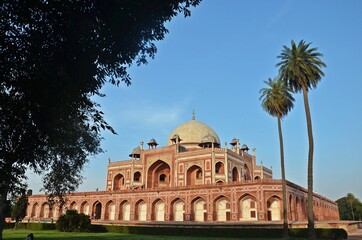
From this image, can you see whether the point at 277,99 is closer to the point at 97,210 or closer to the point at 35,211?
the point at 97,210

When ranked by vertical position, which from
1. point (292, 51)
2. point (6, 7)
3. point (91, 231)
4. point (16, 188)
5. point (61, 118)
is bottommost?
point (91, 231)

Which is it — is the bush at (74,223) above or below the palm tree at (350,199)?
below

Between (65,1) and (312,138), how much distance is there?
22.8 m

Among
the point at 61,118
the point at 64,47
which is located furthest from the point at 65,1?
the point at 61,118

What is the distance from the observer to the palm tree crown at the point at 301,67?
26.9 metres

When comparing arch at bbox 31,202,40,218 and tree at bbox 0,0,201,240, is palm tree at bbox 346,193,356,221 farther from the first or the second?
tree at bbox 0,0,201,240

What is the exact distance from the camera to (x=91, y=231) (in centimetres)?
3825

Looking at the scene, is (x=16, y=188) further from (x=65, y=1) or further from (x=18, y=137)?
(x=65, y=1)

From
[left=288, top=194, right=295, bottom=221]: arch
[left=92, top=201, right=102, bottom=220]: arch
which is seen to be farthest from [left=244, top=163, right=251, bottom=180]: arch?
[left=92, top=201, right=102, bottom=220]: arch

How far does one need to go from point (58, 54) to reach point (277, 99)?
2696 centimetres

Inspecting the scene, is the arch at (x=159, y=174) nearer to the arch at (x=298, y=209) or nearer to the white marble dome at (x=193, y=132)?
the white marble dome at (x=193, y=132)

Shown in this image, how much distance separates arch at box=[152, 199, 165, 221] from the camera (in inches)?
1836

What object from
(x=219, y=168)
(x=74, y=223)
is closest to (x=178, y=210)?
(x=219, y=168)

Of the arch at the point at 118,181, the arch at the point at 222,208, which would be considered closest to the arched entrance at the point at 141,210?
the arch at the point at 222,208
